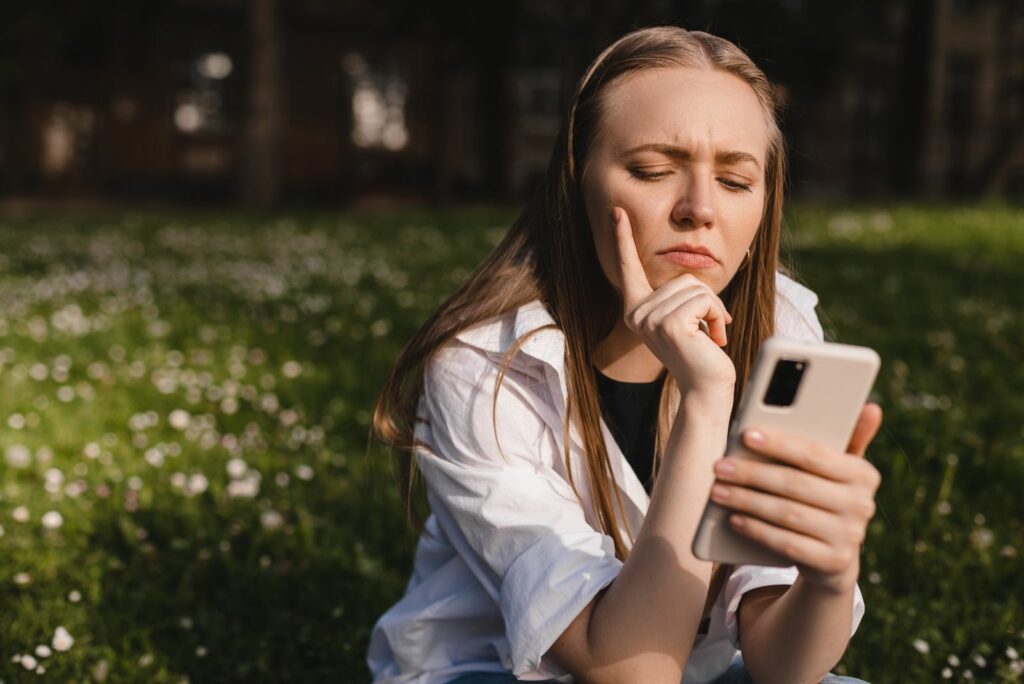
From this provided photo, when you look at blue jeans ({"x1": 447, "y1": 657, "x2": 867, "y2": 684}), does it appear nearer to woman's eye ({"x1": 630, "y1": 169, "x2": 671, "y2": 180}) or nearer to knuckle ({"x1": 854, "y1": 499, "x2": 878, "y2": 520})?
knuckle ({"x1": 854, "y1": 499, "x2": 878, "y2": 520})

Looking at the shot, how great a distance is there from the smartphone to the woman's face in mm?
558

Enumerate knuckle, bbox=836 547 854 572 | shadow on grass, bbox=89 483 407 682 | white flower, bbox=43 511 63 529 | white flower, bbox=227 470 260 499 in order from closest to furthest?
knuckle, bbox=836 547 854 572 → shadow on grass, bbox=89 483 407 682 → white flower, bbox=43 511 63 529 → white flower, bbox=227 470 260 499

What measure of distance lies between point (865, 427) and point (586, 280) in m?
0.80

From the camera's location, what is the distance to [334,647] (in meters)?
3.05

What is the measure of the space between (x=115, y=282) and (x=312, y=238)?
3.97 m

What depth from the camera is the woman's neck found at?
6.98 ft

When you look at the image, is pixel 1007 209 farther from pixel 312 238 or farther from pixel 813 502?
pixel 813 502

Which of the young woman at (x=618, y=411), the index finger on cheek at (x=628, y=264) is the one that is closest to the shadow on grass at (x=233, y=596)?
the young woman at (x=618, y=411)

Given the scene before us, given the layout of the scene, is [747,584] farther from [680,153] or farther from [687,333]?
A: [680,153]

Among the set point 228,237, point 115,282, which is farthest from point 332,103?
point 115,282

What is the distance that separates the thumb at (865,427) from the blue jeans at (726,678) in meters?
0.75

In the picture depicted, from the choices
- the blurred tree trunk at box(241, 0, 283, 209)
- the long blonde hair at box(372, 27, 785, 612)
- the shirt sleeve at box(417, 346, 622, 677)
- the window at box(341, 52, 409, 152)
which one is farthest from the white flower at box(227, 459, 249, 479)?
the window at box(341, 52, 409, 152)

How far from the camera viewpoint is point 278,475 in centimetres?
411

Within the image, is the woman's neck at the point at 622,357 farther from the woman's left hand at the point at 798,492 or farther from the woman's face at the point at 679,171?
the woman's left hand at the point at 798,492
